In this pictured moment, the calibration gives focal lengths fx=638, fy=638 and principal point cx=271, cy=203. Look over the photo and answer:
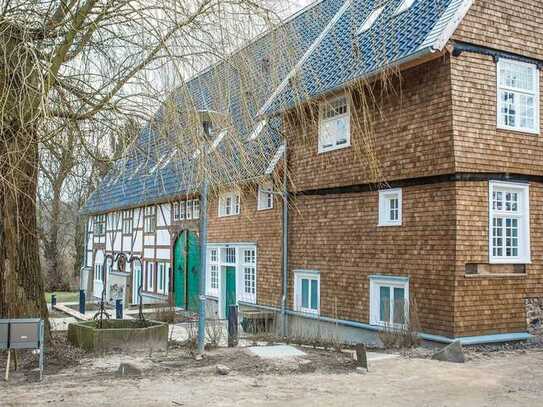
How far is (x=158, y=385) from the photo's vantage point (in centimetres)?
801

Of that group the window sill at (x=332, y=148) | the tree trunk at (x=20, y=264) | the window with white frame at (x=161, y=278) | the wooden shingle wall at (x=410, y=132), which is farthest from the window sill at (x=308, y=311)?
the window with white frame at (x=161, y=278)

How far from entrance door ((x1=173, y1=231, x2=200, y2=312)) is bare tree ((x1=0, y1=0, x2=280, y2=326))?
45.1 ft

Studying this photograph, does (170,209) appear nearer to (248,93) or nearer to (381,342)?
(381,342)

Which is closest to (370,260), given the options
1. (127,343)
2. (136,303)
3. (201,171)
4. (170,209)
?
(127,343)

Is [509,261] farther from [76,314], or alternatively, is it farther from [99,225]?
[99,225]

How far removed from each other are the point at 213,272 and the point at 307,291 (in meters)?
6.20

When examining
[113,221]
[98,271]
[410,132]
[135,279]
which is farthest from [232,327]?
[98,271]

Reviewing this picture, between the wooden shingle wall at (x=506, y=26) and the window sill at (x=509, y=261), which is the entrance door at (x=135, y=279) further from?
the wooden shingle wall at (x=506, y=26)

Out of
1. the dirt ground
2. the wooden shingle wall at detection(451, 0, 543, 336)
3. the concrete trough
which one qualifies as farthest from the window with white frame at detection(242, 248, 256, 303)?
the wooden shingle wall at detection(451, 0, 543, 336)

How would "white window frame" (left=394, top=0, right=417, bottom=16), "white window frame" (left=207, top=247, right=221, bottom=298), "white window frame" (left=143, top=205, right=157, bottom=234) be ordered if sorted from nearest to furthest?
"white window frame" (left=394, top=0, right=417, bottom=16) → "white window frame" (left=207, top=247, right=221, bottom=298) → "white window frame" (left=143, top=205, right=157, bottom=234)

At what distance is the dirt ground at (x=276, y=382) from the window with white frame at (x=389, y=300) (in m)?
1.78

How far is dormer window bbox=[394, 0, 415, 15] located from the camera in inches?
538

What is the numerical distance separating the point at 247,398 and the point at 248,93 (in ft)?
11.5

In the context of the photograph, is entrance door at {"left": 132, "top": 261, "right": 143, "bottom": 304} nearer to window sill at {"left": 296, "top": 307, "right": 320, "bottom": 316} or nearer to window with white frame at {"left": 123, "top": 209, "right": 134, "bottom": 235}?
window with white frame at {"left": 123, "top": 209, "right": 134, "bottom": 235}
